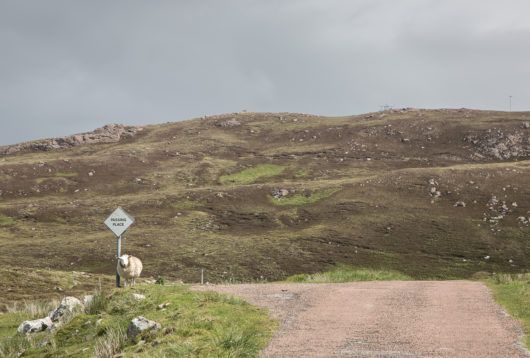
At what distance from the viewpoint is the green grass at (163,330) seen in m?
9.65

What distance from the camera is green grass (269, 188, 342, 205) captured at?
204ft

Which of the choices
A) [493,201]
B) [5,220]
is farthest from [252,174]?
[493,201]

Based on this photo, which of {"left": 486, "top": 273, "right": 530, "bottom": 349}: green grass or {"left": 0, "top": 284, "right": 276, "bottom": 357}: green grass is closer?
{"left": 0, "top": 284, "right": 276, "bottom": 357}: green grass

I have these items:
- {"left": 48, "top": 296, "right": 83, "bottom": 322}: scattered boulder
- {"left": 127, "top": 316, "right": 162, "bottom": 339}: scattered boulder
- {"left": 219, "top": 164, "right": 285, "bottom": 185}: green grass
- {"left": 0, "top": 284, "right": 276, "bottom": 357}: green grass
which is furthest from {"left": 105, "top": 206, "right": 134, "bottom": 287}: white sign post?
{"left": 219, "top": 164, "right": 285, "bottom": 185}: green grass

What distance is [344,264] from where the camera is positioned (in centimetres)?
4081

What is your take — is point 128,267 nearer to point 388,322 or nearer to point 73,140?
point 388,322

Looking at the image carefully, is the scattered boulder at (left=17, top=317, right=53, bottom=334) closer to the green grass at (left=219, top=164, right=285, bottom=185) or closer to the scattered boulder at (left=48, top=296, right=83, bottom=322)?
the scattered boulder at (left=48, top=296, right=83, bottom=322)

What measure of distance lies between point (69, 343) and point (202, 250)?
31241mm

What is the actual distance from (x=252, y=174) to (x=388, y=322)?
7332 cm

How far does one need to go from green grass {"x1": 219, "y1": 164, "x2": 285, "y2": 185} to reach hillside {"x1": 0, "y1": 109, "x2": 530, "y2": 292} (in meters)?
0.35

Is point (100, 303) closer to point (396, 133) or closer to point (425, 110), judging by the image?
point (396, 133)

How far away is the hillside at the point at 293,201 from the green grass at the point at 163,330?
12345mm

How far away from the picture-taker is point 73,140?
402 feet

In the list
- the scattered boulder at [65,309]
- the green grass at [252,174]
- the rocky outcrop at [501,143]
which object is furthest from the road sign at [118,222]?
the rocky outcrop at [501,143]
